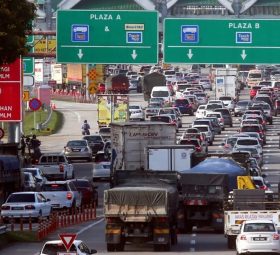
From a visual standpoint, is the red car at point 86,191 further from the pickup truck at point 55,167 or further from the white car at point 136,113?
the white car at point 136,113

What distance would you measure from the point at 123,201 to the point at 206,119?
177 ft

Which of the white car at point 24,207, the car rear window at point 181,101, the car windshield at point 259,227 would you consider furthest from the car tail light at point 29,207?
the car rear window at point 181,101

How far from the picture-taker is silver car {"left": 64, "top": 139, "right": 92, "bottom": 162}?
3189 inches

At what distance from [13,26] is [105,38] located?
18.4 m

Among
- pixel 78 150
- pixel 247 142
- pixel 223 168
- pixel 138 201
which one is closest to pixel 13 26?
pixel 138 201

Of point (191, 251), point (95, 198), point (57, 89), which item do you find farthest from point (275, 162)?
point (57, 89)

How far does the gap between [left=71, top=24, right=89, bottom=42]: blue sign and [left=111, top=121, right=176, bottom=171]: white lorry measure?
13.7ft

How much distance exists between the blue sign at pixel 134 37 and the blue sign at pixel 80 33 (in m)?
1.64

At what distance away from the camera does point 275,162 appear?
79.3m

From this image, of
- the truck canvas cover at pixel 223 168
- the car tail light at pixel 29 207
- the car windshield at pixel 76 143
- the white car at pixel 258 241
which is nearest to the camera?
the white car at pixel 258 241

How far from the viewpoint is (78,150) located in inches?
3211

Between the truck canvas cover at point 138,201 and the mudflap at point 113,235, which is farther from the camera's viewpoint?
the mudflap at point 113,235

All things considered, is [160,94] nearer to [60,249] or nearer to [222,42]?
[222,42]

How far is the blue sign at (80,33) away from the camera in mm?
62750
